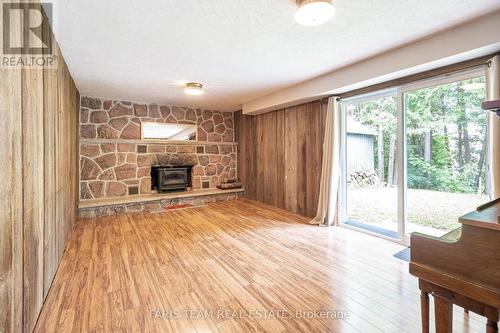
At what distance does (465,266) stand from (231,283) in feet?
5.51

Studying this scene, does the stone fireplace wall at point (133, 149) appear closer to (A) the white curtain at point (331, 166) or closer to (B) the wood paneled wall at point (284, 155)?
(B) the wood paneled wall at point (284, 155)

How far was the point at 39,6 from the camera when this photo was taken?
1.63m

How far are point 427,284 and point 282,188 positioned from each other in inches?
143

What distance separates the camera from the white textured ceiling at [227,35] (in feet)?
5.71

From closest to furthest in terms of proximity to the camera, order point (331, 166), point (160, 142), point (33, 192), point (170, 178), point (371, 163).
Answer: point (33, 192)
point (371, 163)
point (331, 166)
point (160, 142)
point (170, 178)

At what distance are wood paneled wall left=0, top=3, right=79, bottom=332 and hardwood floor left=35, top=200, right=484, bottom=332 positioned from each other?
0.33 m

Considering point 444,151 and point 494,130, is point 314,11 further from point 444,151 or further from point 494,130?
point 444,151

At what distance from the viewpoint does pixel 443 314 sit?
110cm

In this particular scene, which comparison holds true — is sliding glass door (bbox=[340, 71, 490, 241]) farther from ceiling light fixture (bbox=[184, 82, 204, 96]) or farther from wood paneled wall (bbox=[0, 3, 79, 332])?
wood paneled wall (bbox=[0, 3, 79, 332])

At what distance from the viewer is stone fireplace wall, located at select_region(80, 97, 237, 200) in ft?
14.8

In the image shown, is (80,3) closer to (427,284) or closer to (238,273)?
(238,273)

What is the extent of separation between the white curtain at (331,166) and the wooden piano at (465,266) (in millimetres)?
2373

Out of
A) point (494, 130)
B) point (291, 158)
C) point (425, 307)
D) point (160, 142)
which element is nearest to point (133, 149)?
point (160, 142)

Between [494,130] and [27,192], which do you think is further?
[494,130]
